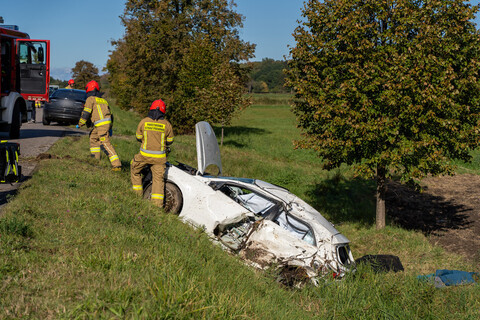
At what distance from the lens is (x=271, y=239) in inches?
249

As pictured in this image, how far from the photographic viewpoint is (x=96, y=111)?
9.58 m

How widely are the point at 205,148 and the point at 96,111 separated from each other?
122 inches

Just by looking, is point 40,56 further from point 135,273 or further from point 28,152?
point 135,273

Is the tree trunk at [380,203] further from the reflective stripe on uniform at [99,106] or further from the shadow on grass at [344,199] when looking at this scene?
the reflective stripe on uniform at [99,106]

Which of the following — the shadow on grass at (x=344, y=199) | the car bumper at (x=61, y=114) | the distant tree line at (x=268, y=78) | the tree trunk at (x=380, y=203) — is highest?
the distant tree line at (x=268, y=78)

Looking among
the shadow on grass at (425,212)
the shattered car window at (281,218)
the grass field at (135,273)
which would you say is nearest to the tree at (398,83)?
the grass field at (135,273)

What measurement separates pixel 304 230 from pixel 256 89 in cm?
13757

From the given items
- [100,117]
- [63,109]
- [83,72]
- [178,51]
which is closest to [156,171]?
[100,117]

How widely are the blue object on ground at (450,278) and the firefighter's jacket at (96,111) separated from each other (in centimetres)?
688

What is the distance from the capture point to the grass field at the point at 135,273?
11.6ft

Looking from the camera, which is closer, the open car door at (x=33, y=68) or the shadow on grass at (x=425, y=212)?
the open car door at (x=33, y=68)

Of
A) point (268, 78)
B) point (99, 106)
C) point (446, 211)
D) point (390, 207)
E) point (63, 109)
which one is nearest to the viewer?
point (99, 106)

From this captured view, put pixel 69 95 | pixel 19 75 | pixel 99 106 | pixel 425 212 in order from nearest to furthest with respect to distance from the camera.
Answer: pixel 99 106 → pixel 19 75 → pixel 425 212 → pixel 69 95

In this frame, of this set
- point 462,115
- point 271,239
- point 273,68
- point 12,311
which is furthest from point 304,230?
point 273,68
